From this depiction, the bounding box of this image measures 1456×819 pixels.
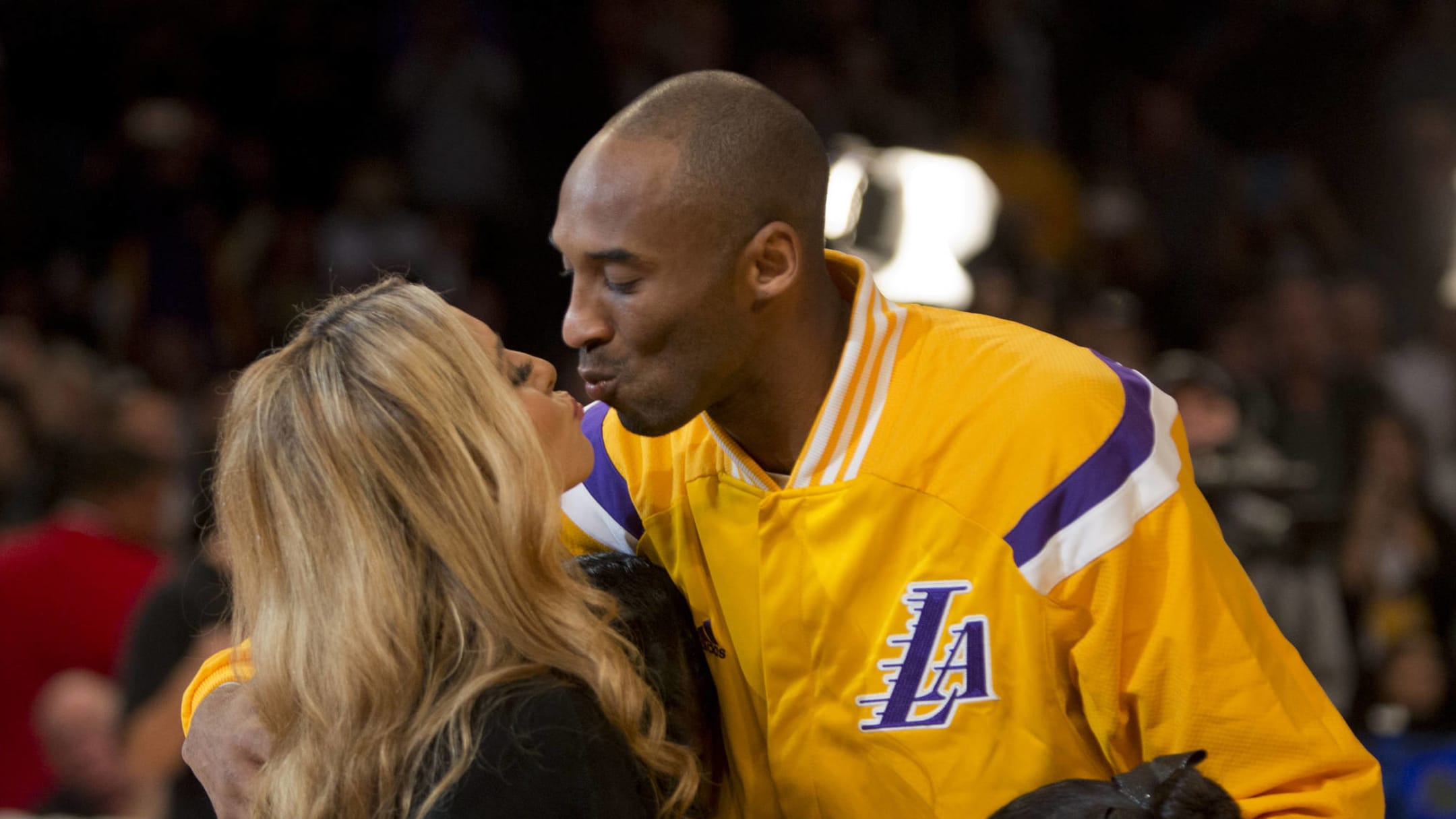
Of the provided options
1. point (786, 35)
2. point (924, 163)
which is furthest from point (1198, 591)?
point (786, 35)

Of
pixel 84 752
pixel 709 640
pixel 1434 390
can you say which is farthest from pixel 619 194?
pixel 1434 390

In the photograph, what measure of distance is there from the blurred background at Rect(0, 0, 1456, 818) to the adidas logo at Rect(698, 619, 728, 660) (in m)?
2.70

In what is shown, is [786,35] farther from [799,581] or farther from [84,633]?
[799,581]

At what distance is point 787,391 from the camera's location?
1.82m

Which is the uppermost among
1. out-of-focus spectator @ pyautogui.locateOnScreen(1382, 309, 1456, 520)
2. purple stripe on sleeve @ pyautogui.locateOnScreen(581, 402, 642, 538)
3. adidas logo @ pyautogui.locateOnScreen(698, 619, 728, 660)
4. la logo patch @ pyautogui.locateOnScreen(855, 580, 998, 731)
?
purple stripe on sleeve @ pyautogui.locateOnScreen(581, 402, 642, 538)

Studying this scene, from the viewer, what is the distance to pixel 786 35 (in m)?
6.27

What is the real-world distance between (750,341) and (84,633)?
287cm

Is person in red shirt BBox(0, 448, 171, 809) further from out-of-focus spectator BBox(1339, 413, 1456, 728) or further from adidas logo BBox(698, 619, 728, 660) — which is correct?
out-of-focus spectator BBox(1339, 413, 1456, 728)

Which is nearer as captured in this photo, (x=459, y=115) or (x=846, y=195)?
(x=846, y=195)

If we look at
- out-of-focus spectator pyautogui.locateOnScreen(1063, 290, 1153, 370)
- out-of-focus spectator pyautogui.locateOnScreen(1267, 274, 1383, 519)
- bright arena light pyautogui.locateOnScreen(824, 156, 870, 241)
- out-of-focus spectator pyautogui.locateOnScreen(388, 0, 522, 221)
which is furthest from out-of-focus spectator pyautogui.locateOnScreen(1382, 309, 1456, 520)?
out-of-focus spectator pyautogui.locateOnScreen(388, 0, 522, 221)

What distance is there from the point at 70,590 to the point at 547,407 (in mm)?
2729

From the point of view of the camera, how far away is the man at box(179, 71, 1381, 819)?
5.32 ft

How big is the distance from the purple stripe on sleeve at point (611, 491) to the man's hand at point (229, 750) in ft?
1.60

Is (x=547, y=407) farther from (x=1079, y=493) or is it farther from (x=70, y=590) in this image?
(x=70, y=590)
